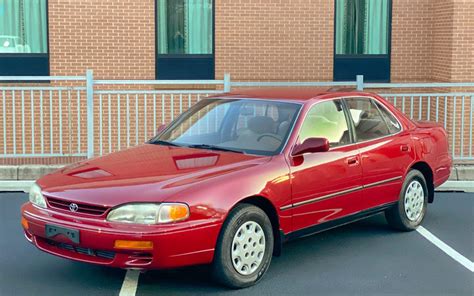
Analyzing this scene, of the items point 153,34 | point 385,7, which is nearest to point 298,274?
point 153,34

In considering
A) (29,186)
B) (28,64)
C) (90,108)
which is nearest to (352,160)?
(90,108)

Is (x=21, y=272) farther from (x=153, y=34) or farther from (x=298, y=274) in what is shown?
(x=153, y=34)

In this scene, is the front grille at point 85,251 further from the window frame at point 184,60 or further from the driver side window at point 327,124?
the window frame at point 184,60

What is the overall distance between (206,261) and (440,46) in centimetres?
927

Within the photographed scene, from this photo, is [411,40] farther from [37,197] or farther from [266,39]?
[37,197]

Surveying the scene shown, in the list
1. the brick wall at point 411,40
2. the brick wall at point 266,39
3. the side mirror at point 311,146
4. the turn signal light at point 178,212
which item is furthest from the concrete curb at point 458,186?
the turn signal light at point 178,212

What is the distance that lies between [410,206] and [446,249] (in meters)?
0.72

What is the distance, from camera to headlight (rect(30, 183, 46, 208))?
603 cm

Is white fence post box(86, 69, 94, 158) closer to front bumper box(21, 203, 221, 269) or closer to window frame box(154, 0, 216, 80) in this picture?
window frame box(154, 0, 216, 80)

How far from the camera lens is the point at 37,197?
20.1 ft

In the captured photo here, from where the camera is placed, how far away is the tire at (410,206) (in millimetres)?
7715

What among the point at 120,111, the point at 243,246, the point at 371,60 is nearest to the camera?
the point at 243,246

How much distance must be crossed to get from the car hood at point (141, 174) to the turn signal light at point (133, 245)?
293 millimetres

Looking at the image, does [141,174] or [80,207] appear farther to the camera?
[141,174]
